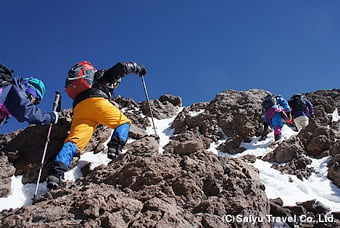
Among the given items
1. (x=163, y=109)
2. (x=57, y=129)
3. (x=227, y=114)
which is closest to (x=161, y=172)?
(x=57, y=129)

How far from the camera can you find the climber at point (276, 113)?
33.9 feet

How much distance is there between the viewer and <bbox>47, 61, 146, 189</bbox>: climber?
5.93m

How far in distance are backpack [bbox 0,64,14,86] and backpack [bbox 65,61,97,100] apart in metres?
1.63

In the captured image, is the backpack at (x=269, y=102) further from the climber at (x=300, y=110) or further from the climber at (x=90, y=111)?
the climber at (x=90, y=111)

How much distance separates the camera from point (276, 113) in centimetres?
1080

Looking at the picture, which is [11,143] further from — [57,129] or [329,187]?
[329,187]

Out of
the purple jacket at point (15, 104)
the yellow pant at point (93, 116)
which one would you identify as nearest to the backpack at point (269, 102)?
the yellow pant at point (93, 116)

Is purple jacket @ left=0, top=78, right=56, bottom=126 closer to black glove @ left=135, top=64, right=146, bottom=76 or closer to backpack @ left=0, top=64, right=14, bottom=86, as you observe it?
backpack @ left=0, top=64, right=14, bottom=86

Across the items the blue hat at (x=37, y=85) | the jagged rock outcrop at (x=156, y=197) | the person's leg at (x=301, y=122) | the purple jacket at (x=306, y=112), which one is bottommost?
the jagged rock outcrop at (x=156, y=197)

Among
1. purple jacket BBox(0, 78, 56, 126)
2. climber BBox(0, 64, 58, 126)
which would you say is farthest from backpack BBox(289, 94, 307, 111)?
purple jacket BBox(0, 78, 56, 126)

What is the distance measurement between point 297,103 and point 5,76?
10965mm

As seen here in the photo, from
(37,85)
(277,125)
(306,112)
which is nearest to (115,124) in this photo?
(37,85)

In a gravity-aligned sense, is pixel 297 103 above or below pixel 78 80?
above

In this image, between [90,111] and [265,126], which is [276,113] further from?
[90,111]
